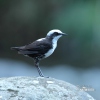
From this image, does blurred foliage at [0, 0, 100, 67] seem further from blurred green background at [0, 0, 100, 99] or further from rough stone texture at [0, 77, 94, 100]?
rough stone texture at [0, 77, 94, 100]

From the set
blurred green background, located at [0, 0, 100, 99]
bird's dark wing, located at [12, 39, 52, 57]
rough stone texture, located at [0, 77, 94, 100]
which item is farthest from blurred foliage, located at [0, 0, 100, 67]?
rough stone texture, located at [0, 77, 94, 100]

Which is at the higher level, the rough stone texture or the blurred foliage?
the blurred foliage

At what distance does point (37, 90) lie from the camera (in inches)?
153

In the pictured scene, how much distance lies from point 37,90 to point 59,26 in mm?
8918

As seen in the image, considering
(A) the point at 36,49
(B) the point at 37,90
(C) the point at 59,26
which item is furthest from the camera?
(C) the point at 59,26

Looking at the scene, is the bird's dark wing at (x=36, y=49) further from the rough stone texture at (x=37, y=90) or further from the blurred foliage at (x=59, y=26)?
the blurred foliage at (x=59, y=26)

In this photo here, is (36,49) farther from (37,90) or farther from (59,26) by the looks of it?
(59,26)

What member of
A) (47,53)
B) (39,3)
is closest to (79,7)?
(39,3)

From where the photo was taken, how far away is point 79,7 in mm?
12914

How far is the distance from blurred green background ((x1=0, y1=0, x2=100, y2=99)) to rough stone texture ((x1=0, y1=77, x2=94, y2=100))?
6.76m

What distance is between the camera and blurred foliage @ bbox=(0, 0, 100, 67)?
12.2 metres

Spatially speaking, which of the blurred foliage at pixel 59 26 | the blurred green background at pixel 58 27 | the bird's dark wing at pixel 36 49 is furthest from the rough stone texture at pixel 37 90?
the blurred foliage at pixel 59 26

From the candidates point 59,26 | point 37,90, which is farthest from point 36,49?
point 59,26

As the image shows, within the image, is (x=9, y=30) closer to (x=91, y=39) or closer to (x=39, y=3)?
(x=39, y=3)
